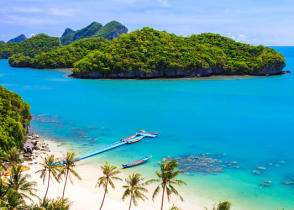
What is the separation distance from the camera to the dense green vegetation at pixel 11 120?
1315 inches

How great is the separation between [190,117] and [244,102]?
25181 mm

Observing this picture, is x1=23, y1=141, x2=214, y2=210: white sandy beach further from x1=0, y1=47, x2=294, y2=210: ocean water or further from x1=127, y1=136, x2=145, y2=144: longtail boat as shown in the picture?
x1=127, y1=136, x2=145, y2=144: longtail boat

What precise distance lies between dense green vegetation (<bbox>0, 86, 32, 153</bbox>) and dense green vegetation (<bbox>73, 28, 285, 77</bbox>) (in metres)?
87.8

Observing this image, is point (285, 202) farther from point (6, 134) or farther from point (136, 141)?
point (6, 134)

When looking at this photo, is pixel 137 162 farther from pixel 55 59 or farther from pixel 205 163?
pixel 55 59

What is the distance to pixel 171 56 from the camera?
133625mm

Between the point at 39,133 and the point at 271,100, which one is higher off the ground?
the point at 271,100

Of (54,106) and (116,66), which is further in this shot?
(116,66)

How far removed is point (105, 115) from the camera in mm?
62062

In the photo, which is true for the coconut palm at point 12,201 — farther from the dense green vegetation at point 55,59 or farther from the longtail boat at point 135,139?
the dense green vegetation at point 55,59

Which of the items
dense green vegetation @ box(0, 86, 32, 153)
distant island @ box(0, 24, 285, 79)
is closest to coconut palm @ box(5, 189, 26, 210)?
dense green vegetation @ box(0, 86, 32, 153)

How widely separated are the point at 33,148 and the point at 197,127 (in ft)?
105

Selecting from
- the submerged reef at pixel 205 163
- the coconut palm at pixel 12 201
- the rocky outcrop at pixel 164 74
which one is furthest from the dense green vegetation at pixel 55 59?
the coconut palm at pixel 12 201

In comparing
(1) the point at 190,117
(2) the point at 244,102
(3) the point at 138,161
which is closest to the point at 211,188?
(3) the point at 138,161
